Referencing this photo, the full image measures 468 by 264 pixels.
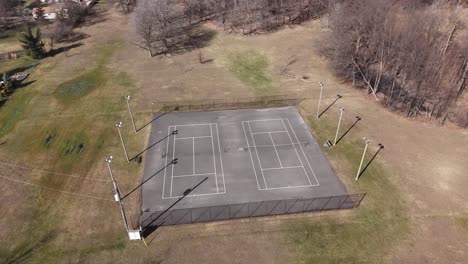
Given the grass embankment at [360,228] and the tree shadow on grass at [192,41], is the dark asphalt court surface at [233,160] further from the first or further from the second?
the tree shadow on grass at [192,41]

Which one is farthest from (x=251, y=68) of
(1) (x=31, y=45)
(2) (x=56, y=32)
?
(2) (x=56, y=32)

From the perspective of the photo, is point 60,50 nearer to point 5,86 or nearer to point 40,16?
point 5,86

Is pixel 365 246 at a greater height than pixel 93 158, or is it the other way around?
pixel 93 158

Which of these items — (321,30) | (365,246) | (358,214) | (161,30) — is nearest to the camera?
(365,246)

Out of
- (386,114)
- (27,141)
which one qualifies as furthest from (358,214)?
(27,141)

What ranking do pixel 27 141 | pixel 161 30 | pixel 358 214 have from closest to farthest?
pixel 358 214, pixel 27 141, pixel 161 30

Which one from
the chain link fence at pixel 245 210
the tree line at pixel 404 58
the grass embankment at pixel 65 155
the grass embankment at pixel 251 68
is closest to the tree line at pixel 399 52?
the tree line at pixel 404 58

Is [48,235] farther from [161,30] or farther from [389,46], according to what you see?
[389,46]

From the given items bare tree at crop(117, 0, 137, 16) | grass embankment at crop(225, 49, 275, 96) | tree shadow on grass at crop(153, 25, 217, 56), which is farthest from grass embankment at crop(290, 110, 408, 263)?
bare tree at crop(117, 0, 137, 16)
